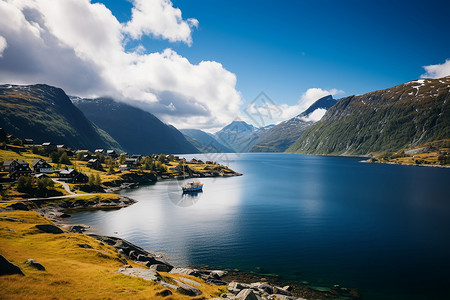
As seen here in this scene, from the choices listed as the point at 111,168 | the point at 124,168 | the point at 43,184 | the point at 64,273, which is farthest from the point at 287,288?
the point at 124,168

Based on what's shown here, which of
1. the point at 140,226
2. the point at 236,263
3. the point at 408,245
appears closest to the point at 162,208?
the point at 140,226

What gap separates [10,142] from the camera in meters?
192

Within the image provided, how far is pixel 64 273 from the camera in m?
28.0

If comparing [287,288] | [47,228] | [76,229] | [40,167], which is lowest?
[76,229]

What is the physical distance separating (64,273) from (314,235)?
60.5 meters

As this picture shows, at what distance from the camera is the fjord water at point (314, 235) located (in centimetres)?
4500

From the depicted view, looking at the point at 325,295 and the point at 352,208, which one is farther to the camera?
the point at 352,208

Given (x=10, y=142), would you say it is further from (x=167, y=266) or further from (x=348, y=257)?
(x=348, y=257)

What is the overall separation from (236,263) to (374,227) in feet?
163

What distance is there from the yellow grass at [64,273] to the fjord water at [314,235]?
→ 65.4 ft

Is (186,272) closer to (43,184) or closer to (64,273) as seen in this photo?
(64,273)

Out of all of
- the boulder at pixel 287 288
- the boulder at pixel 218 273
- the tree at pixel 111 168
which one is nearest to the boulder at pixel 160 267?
the boulder at pixel 218 273

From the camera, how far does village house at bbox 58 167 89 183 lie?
13362cm

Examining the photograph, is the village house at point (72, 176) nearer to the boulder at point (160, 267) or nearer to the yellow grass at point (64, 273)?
the yellow grass at point (64, 273)
